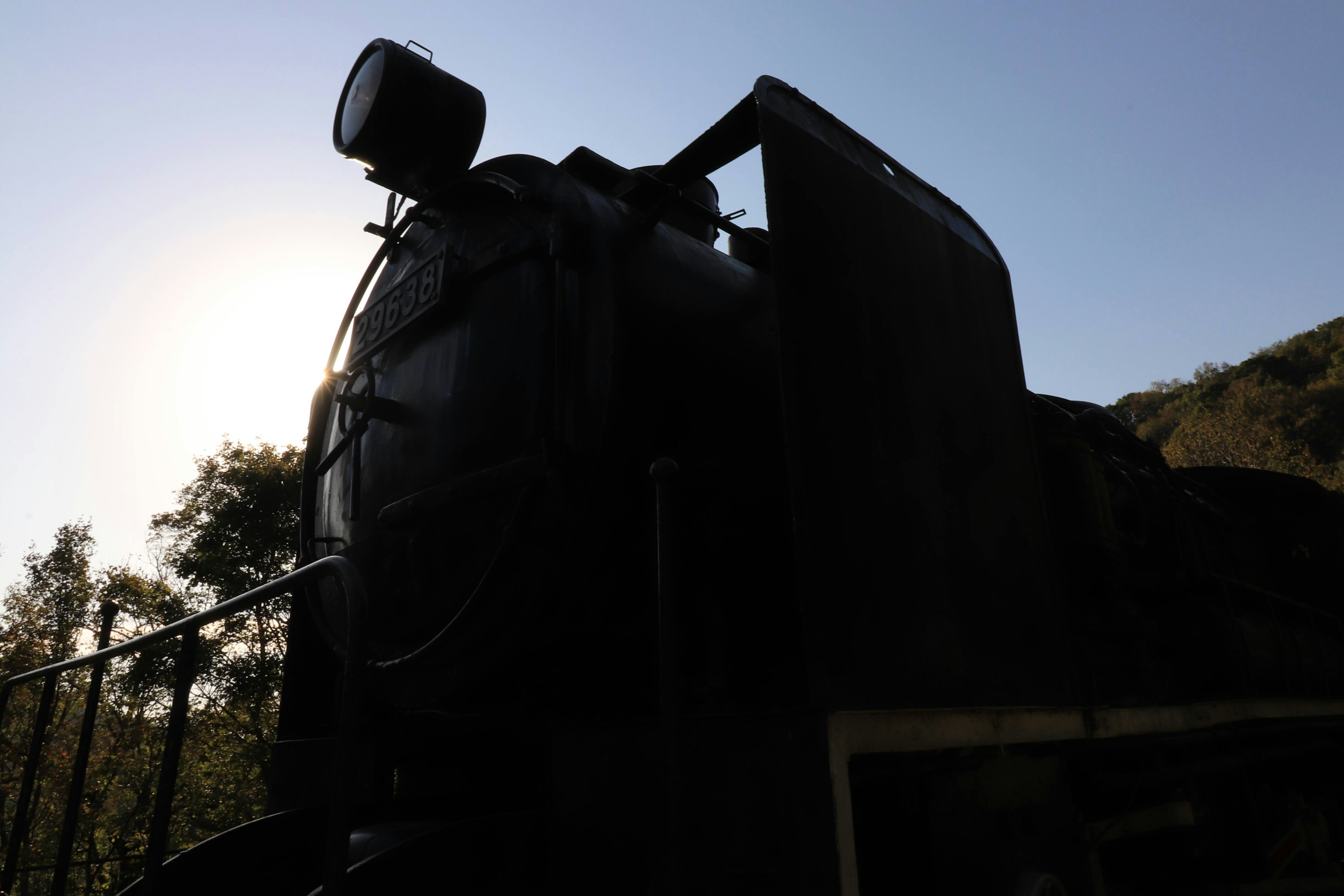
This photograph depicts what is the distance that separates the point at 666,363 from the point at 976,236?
55.6 inches

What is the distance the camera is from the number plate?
2.46m

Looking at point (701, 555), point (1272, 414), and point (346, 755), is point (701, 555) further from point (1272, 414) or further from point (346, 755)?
point (1272, 414)

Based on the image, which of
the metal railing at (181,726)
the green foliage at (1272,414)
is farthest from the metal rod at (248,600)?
the green foliage at (1272,414)

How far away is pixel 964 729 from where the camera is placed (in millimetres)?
1800

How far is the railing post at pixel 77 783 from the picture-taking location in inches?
72.8

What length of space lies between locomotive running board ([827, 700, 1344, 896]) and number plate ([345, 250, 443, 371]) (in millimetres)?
1623

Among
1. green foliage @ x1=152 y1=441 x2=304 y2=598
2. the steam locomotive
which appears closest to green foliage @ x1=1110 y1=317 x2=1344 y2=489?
green foliage @ x1=152 y1=441 x2=304 y2=598

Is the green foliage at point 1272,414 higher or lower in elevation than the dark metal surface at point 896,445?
higher

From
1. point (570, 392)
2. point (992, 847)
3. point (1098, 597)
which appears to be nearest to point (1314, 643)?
point (1098, 597)

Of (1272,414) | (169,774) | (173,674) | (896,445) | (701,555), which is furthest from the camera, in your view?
(1272,414)

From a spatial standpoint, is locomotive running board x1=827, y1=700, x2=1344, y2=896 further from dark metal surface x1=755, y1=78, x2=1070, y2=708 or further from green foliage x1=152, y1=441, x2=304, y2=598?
green foliage x1=152, y1=441, x2=304, y2=598

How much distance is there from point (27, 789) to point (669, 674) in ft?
6.05

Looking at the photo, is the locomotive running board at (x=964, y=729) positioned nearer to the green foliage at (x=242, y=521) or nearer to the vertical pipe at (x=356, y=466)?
the vertical pipe at (x=356, y=466)

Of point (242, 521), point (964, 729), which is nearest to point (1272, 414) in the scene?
point (242, 521)
